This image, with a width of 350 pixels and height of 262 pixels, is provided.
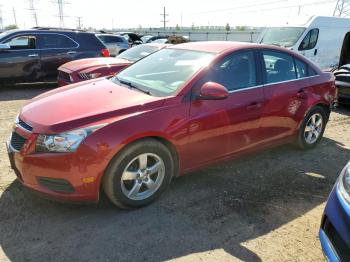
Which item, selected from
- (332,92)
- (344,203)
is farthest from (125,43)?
(344,203)

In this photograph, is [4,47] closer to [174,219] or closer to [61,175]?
[61,175]

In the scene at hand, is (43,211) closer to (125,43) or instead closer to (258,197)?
(258,197)

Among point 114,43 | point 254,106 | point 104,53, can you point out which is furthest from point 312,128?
point 114,43

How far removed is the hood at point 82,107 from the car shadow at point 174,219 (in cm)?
87

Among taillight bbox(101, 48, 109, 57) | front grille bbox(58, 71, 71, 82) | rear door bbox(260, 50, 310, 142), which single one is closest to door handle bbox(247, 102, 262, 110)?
rear door bbox(260, 50, 310, 142)

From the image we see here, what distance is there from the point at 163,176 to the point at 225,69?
142 cm

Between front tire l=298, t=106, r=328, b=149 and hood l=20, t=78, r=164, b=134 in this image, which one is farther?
front tire l=298, t=106, r=328, b=149

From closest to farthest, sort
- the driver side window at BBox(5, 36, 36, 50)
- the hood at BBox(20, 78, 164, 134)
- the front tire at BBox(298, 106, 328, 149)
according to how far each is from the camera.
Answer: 1. the hood at BBox(20, 78, 164, 134)
2. the front tire at BBox(298, 106, 328, 149)
3. the driver side window at BBox(5, 36, 36, 50)

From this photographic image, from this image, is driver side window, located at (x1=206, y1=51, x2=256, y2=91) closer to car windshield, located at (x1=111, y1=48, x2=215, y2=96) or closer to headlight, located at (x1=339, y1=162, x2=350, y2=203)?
car windshield, located at (x1=111, y1=48, x2=215, y2=96)

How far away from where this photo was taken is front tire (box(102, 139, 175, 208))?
3359 mm

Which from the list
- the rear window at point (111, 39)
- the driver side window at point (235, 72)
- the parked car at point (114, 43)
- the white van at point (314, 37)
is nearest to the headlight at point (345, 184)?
the driver side window at point (235, 72)

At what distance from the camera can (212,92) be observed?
12.0 feet

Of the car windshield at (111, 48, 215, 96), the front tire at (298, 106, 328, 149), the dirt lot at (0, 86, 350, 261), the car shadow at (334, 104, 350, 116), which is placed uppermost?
the car windshield at (111, 48, 215, 96)

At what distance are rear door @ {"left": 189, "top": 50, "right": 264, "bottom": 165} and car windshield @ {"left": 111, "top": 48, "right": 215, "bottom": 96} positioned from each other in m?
0.22
